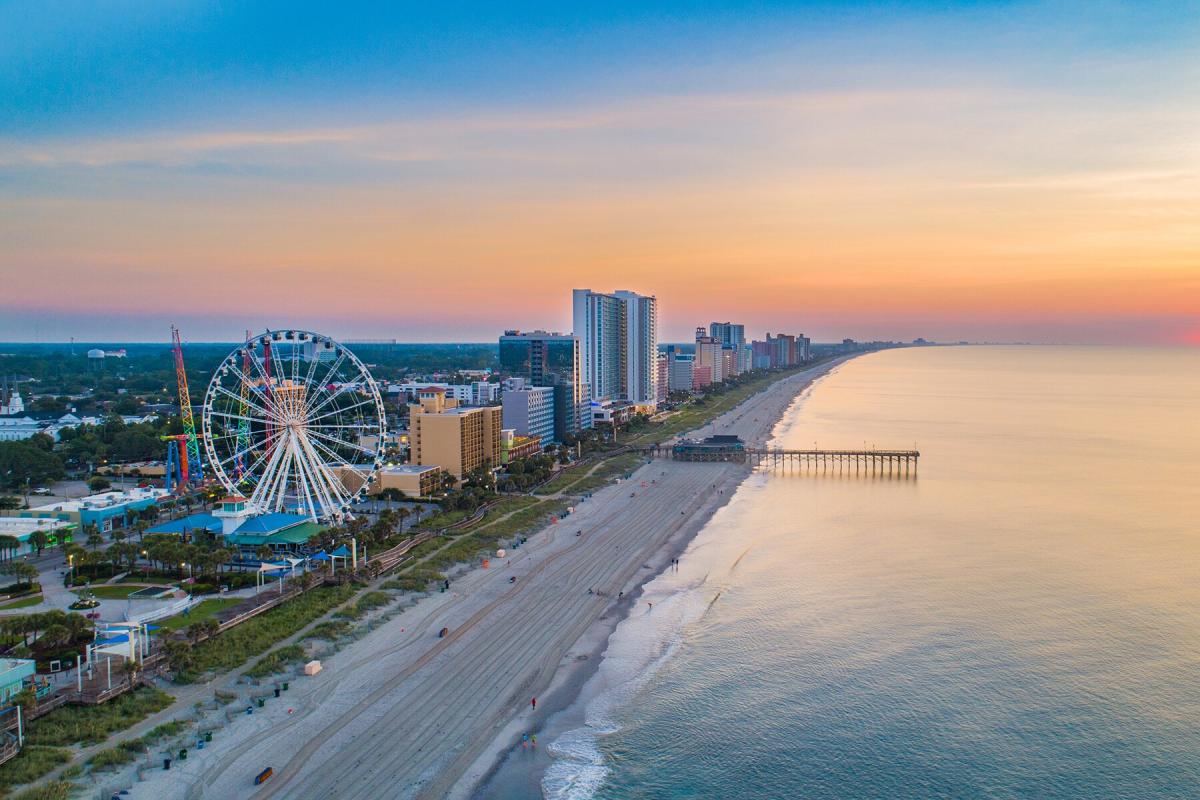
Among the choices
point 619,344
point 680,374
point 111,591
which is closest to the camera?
point 111,591

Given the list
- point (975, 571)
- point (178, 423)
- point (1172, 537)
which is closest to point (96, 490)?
point (178, 423)

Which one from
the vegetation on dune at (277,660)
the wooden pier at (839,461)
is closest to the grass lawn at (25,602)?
the vegetation on dune at (277,660)

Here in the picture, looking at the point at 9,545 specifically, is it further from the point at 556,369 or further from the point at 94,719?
the point at 556,369

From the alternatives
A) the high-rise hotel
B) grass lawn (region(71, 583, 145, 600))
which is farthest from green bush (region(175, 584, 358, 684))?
the high-rise hotel

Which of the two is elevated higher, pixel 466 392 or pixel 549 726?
pixel 466 392

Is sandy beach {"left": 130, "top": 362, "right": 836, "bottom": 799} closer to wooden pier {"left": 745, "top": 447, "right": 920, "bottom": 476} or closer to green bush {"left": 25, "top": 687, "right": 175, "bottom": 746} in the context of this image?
green bush {"left": 25, "top": 687, "right": 175, "bottom": 746}

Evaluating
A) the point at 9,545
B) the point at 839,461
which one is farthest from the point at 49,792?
the point at 839,461

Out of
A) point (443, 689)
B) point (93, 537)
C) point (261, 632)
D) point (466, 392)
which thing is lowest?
point (443, 689)
